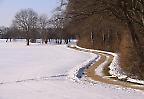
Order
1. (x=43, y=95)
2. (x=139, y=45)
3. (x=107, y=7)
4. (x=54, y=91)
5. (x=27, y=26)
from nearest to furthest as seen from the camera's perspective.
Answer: (x=43, y=95) → (x=54, y=91) → (x=107, y=7) → (x=139, y=45) → (x=27, y=26)

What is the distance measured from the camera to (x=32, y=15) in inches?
4894

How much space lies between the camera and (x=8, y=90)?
1789cm

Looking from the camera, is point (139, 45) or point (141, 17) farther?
point (139, 45)

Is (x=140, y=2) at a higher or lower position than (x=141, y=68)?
higher

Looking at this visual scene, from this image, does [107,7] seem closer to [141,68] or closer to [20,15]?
[141,68]

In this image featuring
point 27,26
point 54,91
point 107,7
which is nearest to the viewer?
point 54,91

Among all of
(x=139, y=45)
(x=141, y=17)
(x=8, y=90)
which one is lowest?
(x=8, y=90)

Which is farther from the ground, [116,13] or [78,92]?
[116,13]

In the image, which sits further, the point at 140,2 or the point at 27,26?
the point at 27,26

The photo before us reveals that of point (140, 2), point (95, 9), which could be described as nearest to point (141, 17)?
point (140, 2)

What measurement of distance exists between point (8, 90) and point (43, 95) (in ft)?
8.98

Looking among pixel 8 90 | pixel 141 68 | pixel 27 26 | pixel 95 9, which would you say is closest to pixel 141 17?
pixel 95 9

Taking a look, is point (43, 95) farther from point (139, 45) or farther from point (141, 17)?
point (139, 45)

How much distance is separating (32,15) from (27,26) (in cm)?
Answer: 742
